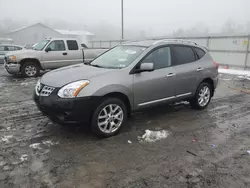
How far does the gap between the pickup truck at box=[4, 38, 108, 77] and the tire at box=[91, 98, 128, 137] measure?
696 cm

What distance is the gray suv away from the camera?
365cm

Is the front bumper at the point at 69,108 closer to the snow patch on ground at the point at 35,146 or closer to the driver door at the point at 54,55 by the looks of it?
the snow patch on ground at the point at 35,146

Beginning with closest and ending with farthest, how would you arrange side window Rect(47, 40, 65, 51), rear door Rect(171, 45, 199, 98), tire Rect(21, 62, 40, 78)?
rear door Rect(171, 45, 199, 98), tire Rect(21, 62, 40, 78), side window Rect(47, 40, 65, 51)

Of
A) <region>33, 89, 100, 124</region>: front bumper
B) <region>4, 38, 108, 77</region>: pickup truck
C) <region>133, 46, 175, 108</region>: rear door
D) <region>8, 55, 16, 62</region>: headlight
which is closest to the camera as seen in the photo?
<region>33, 89, 100, 124</region>: front bumper

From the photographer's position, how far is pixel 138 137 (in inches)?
160

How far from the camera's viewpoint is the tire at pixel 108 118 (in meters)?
3.79

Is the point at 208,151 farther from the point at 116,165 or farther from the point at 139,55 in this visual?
the point at 139,55

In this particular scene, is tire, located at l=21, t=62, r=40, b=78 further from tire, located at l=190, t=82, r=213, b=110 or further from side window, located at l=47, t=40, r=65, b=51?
tire, located at l=190, t=82, r=213, b=110

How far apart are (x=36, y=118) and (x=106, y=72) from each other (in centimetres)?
210

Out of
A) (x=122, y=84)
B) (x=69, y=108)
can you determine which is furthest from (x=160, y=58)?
(x=69, y=108)

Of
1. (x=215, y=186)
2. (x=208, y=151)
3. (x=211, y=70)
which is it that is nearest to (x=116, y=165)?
(x=215, y=186)

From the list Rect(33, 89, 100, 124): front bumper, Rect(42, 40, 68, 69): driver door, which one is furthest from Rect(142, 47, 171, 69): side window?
Rect(42, 40, 68, 69): driver door

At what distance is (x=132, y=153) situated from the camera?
349 cm

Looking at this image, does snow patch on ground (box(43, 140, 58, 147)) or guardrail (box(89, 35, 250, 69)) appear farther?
guardrail (box(89, 35, 250, 69))
